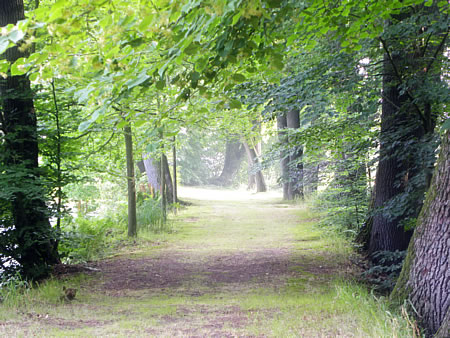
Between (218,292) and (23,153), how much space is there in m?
3.64

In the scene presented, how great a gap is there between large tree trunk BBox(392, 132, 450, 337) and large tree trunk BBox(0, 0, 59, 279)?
4.96 m

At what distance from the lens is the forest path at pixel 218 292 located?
13.4ft

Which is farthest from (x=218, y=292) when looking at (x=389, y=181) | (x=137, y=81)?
(x=137, y=81)

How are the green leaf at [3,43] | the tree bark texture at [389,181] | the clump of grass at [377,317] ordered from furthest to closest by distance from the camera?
the tree bark texture at [389,181], the clump of grass at [377,317], the green leaf at [3,43]

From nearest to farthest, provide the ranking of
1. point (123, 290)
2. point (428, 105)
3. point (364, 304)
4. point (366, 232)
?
point (364, 304) → point (428, 105) → point (123, 290) → point (366, 232)

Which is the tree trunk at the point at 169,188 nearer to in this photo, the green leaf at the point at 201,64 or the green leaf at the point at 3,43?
the green leaf at the point at 201,64

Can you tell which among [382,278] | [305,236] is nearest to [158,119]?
[382,278]

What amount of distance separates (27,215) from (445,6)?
20.4 ft

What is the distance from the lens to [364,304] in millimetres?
4352

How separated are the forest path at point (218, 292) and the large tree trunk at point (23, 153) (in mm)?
973

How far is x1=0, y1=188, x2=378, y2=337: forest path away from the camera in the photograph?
407 cm

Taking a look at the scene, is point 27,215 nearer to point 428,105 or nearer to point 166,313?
point 166,313

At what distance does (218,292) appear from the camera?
19.6 feet

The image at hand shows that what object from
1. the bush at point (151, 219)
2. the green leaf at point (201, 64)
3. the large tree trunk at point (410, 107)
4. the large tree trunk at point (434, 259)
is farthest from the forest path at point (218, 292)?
the green leaf at point (201, 64)
